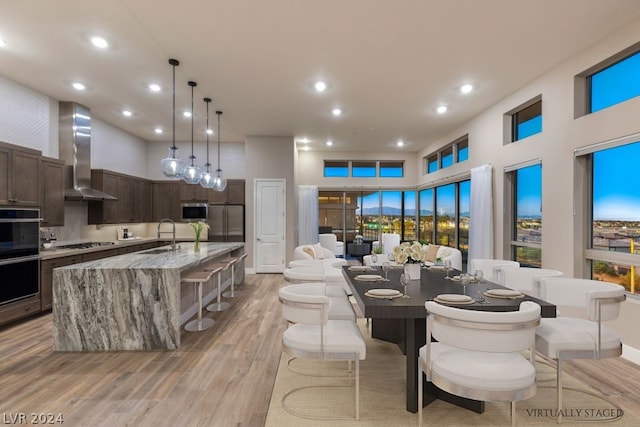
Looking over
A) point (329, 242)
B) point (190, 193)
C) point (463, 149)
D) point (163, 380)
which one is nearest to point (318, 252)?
point (329, 242)

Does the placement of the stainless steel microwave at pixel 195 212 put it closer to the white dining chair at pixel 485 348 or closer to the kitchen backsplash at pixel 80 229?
the kitchen backsplash at pixel 80 229

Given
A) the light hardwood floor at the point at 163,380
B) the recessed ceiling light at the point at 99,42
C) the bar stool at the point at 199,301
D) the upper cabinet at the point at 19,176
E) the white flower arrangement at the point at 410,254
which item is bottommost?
the light hardwood floor at the point at 163,380

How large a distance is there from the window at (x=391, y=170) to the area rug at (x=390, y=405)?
7.14 metres

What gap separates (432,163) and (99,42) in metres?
7.61

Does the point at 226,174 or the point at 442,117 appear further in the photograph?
the point at 226,174

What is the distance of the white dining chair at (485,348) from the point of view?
175 cm

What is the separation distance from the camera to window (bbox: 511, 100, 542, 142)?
15.9 feet

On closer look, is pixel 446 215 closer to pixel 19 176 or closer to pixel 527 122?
pixel 527 122

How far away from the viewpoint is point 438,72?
4.51 meters

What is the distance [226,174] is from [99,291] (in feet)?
18.5

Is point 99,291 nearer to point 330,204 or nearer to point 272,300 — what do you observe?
point 272,300

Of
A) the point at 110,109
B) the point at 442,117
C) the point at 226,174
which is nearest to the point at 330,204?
the point at 226,174

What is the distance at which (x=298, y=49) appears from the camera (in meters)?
3.90

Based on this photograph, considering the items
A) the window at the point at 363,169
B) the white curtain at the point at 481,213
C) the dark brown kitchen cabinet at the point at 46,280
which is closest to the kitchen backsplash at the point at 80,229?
the dark brown kitchen cabinet at the point at 46,280
